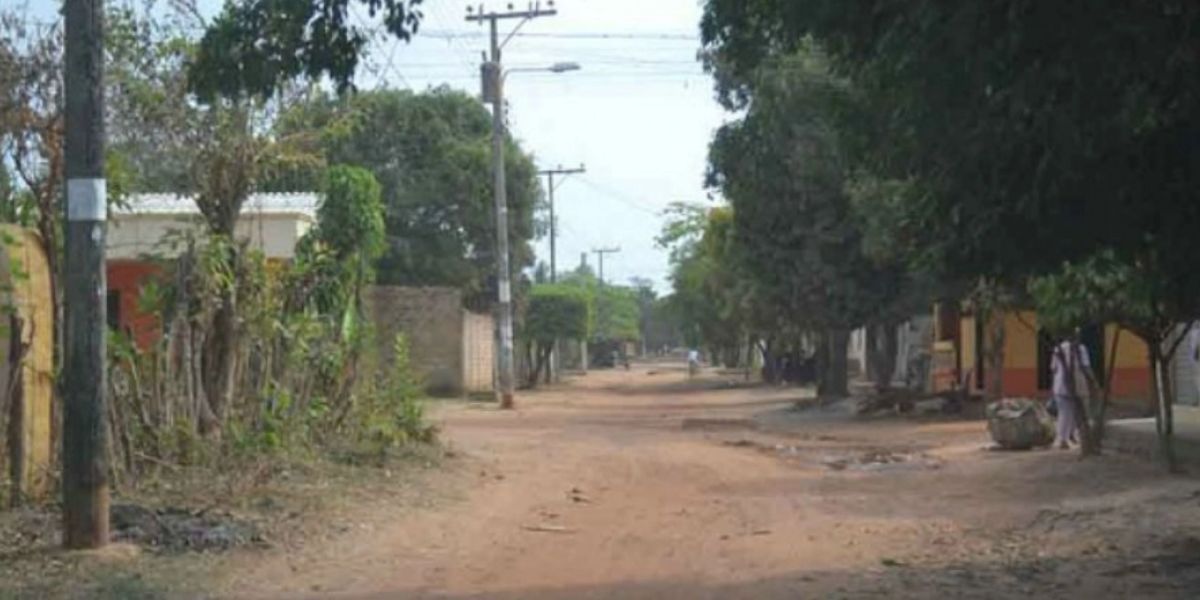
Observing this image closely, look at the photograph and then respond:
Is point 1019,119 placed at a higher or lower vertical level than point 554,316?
lower

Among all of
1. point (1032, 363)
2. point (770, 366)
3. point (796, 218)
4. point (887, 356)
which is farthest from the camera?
point (770, 366)

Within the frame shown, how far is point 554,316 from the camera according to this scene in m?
63.8

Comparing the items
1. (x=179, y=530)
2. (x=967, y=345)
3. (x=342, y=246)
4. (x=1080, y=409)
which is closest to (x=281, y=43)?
(x=179, y=530)

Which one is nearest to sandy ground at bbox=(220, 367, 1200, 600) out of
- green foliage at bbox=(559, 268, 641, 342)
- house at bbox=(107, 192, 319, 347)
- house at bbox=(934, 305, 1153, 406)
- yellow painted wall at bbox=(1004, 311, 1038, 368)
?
house at bbox=(107, 192, 319, 347)

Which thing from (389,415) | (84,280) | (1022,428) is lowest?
(1022,428)

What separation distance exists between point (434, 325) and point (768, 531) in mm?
34072

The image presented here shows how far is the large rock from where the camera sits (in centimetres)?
2252

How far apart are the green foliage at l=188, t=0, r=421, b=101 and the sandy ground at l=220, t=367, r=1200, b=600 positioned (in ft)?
11.4

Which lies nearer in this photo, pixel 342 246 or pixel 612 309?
pixel 342 246

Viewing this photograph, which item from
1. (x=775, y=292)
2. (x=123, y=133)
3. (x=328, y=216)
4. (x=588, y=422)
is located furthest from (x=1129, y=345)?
(x=123, y=133)

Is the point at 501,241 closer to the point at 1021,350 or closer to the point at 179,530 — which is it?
the point at 1021,350

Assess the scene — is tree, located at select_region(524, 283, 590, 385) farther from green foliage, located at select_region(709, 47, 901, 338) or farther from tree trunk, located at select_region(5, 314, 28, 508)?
tree trunk, located at select_region(5, 314, 28, 508)

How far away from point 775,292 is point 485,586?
1021 inches

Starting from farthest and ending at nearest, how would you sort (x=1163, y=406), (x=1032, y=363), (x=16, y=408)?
(x=1032, y=363)
(x=1163, y=406)
(x=16, y=408)
